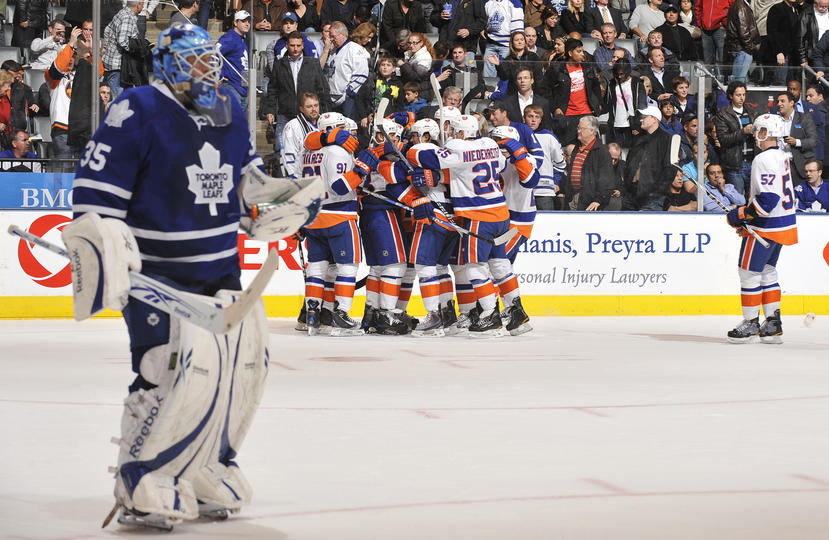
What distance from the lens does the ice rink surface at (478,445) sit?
3521mm

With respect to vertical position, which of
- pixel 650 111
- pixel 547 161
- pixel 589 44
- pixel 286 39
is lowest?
pixel 547 161

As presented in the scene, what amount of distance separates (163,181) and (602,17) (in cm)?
1091

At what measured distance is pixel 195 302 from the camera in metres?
3.35

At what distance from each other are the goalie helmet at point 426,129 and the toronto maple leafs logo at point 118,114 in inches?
244

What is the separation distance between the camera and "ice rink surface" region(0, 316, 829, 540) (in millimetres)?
3521

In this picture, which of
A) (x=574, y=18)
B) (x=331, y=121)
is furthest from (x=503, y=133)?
(x=574, y=18)

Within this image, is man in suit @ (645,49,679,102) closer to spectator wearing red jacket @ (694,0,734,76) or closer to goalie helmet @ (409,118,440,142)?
spectator wearing red jacket @ (694,0,734,76)

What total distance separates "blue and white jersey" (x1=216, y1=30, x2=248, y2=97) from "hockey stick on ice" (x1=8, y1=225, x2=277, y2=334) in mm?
7208

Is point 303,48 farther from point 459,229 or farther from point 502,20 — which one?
point 459,229

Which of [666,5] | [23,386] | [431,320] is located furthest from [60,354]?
[666,5]

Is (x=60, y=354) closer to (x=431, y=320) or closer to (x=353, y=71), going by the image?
(x=431, y=320)

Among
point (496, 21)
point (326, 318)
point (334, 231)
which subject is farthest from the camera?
point (496, 21)

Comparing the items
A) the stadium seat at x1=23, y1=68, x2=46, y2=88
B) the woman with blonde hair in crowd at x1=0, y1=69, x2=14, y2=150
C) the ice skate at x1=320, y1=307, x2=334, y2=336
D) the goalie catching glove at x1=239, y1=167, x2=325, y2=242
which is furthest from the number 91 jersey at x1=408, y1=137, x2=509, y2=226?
the goalie catching glove at x1=239, y1=167, x2=325, y2=242

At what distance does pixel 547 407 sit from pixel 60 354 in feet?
12.3
